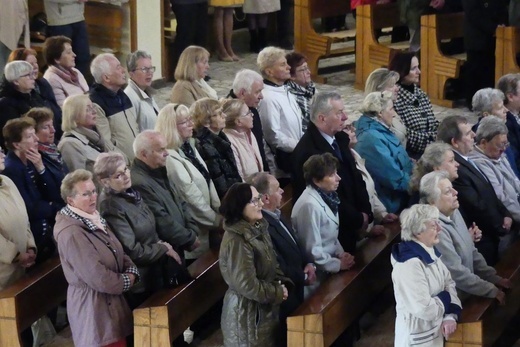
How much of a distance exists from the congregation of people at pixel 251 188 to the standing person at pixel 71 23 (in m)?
2.07

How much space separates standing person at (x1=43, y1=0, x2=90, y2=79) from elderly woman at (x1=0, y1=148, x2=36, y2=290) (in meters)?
4.15

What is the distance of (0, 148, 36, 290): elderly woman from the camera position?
247 inches

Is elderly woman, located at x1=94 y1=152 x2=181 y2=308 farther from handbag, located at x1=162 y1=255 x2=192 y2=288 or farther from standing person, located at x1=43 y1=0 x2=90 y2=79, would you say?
standing person, located at x1=43 y1=0 x2=90 y2=79

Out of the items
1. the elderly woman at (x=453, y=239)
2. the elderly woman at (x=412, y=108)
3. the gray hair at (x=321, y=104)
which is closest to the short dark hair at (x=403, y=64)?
the elderly woman at (x=412, y=108)

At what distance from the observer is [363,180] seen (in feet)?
23.1

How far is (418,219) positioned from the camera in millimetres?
5688

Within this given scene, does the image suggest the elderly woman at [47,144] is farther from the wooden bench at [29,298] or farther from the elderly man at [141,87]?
the elderly man at [141,87]

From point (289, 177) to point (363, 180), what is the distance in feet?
3.26

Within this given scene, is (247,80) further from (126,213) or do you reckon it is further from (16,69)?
(126,213)

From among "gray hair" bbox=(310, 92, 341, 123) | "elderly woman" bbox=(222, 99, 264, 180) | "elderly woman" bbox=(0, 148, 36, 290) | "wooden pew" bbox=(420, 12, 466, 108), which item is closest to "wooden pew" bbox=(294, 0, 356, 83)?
"wooden pew" bbox=(420, 12, 466, 108)

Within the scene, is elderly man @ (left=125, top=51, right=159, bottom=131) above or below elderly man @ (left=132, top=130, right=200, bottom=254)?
above

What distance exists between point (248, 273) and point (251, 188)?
1.41ft

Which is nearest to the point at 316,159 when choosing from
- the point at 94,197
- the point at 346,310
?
the point at 346,310

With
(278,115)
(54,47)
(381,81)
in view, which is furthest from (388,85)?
(54,47)
